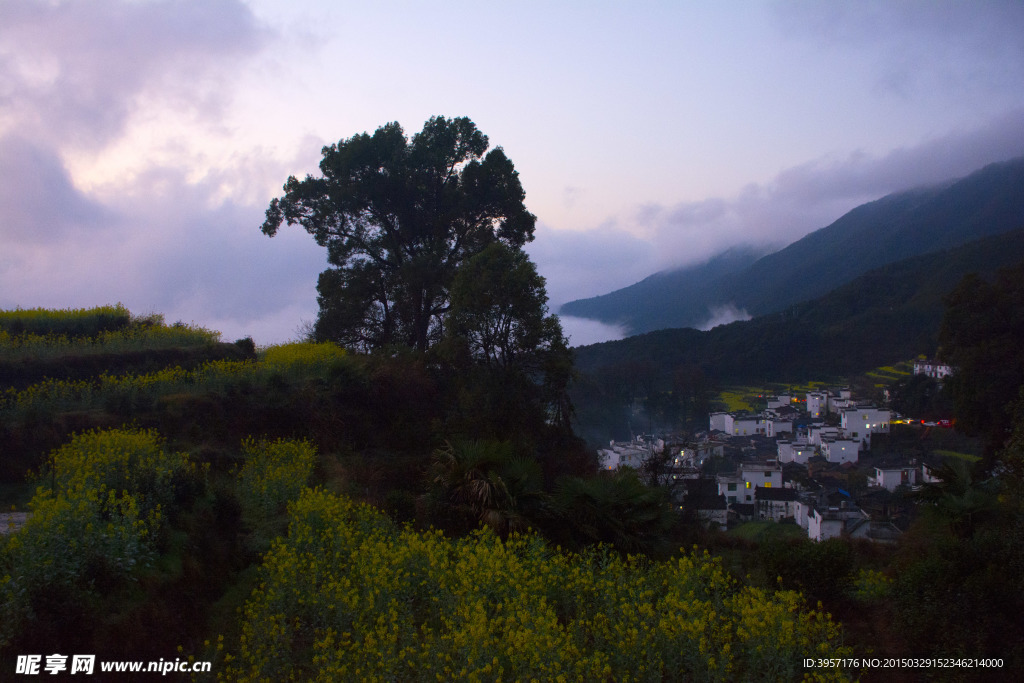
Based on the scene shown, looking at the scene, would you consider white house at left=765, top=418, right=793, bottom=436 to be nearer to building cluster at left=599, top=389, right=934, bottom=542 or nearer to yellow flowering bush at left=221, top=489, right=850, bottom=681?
building cluster at left=599, top=389, right=934, bottom=542

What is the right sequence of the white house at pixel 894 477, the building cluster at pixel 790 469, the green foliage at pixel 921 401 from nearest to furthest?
the building cluster at pixel 790 469, the white house at pixel 894 477, the green foliage at pixel 921 401

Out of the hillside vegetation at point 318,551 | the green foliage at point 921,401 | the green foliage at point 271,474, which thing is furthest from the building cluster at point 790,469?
the green foliage at point 271,474

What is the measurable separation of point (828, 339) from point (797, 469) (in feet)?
86.7

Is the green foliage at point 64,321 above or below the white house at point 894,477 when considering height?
above

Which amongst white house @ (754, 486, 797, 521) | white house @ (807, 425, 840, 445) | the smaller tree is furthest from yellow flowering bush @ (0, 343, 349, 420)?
white house @ (807, 425, 840, 445)

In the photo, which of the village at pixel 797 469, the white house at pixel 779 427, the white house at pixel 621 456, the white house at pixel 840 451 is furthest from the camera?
the white house at pixel 779 427

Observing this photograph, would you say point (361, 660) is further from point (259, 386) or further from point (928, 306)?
point (928, 306)

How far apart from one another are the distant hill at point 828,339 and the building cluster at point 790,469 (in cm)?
1004

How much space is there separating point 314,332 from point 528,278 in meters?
8.60

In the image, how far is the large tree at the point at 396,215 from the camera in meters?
19.5

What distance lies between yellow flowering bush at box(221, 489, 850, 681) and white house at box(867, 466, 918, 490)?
13.4 metres

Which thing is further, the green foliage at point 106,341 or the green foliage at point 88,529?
the green foliage at point 106,341

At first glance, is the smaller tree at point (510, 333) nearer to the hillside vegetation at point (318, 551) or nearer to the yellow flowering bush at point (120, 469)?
the hillside vegetation at point (318, 551)

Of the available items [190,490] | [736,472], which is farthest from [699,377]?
[190,490]
